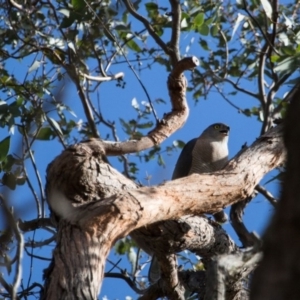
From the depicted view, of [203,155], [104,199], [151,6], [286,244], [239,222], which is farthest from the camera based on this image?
[203,155]

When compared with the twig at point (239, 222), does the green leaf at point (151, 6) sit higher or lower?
higher

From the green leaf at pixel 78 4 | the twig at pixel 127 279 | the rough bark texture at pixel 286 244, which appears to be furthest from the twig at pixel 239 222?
the rough bark texture at pixel 286 244

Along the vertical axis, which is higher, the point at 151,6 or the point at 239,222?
the point at 151,6

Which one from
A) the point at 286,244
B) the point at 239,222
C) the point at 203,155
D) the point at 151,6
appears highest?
the point at 151,6

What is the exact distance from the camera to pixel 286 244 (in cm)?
78

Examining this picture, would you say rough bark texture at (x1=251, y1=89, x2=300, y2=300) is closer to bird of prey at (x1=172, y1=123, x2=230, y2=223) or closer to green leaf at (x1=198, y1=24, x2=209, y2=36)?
green leaf at (x1=198, y1=24, x2=209, y2=36)

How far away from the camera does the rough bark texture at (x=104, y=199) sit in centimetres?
200

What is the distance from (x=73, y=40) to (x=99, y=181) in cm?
229

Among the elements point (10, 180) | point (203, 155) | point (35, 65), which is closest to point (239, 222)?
point (10, 180)

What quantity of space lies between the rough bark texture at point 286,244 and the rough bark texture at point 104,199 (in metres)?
1.22

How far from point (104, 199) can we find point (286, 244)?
4.65 feet

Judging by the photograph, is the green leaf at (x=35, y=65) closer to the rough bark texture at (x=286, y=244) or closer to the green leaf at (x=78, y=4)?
the green leaf at (x=78, y=4)

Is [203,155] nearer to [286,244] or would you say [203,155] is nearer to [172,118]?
[172,118]

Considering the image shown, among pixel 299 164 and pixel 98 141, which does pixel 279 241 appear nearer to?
pixel 299 164
